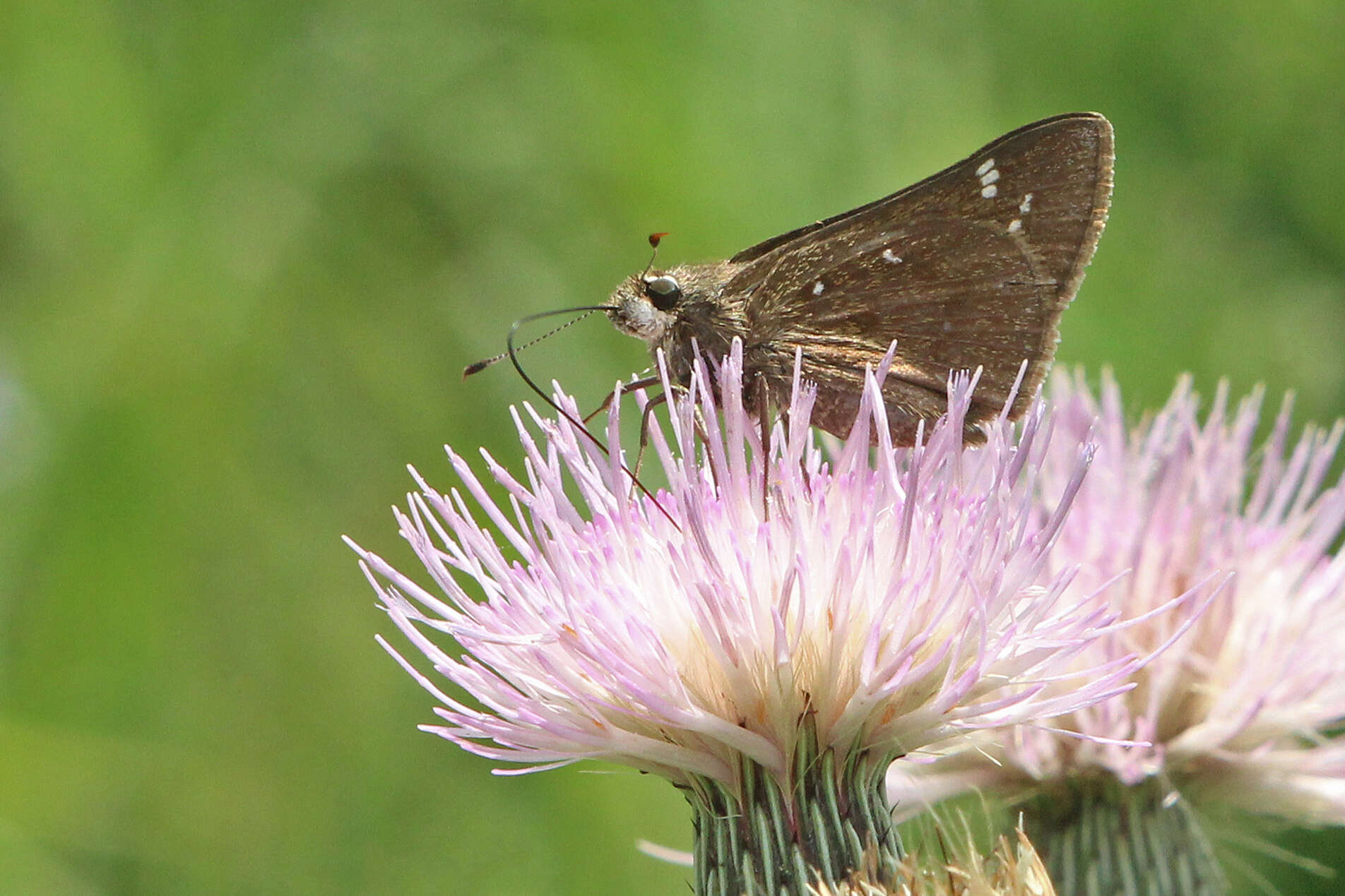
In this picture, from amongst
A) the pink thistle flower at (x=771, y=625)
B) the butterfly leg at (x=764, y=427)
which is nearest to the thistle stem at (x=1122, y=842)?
the pink thistle flower at (x=771, y=625)

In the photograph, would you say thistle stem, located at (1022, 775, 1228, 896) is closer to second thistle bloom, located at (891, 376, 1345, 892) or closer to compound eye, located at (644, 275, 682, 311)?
second thistle bloom, located at (891, 376, 1345, 892)

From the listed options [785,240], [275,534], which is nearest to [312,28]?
[275,534]

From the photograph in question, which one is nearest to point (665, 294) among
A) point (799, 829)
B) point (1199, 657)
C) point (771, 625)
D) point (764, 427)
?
point (764, 427)

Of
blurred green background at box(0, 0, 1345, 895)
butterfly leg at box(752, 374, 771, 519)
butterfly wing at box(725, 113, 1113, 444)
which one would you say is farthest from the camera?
blurred green background at box(0, 0, 1345, 895)

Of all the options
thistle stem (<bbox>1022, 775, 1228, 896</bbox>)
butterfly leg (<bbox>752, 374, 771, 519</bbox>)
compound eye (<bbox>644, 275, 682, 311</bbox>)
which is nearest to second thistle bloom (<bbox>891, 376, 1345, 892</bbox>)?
thistle stem (<bbox>1022, 775, 1228, 896</bbox>)

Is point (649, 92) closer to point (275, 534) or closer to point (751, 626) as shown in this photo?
point (275, 534)

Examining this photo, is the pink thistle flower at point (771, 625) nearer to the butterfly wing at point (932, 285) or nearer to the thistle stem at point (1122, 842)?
the butterfly wing at point (932, 285)
